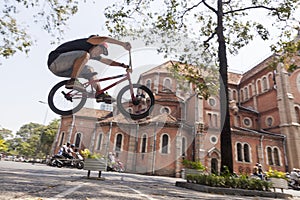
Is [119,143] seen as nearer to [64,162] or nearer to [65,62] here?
[64,162]

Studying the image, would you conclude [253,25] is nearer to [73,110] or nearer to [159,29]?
[159,29]

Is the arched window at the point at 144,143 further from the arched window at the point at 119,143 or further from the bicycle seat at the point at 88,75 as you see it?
the bicycle seat at the point at 88,75

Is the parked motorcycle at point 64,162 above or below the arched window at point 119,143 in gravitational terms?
below

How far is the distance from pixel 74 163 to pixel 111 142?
29.9 ft

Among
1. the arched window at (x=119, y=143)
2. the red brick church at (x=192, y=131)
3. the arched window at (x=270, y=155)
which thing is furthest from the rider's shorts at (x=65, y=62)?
the arched window at (x=270, y=155)

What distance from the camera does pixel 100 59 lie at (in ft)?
16.5

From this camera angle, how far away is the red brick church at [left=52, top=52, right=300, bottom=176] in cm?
A: 2211

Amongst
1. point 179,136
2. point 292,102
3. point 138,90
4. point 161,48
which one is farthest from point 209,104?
point 138,90

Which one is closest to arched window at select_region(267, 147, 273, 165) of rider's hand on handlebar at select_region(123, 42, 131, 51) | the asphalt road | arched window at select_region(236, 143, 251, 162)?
arched window at select_region(236, 143, 251, 162)

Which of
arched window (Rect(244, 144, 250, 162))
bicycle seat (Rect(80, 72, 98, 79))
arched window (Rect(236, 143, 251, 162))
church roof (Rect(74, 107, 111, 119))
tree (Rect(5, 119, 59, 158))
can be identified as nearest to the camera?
bicycle seat (Rect(80, 72, 98, 79))

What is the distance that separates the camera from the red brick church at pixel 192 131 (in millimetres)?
22113

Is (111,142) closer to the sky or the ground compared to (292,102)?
closer to the ground

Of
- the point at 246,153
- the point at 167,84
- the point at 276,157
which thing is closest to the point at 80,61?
the point at 246,153

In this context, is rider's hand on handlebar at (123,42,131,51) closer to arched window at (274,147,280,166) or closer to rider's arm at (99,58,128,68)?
rider's arm at (99,58,128,68)
